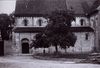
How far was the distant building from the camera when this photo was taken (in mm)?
60219

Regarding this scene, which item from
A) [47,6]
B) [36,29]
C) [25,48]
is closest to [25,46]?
[25,48]

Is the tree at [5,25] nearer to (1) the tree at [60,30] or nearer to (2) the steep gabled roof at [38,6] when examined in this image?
(2) the steep gabled roof at [38,6]

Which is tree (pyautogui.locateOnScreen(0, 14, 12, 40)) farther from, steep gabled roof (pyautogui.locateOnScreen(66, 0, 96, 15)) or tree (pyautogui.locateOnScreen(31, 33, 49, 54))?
tree (pyautogui.locateOnScreen(31, 33, 49, 54))

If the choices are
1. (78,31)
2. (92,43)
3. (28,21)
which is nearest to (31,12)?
(28,21)

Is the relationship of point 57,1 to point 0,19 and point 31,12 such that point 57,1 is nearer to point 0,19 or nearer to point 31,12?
point 31,12

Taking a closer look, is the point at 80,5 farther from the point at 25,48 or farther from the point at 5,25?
the point at 5,25

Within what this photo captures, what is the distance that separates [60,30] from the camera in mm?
46094

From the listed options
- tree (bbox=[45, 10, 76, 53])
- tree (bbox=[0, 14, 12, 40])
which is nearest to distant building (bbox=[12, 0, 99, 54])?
tree (bbox=[45, 10, 76, 53])

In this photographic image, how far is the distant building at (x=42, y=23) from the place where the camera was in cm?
6022

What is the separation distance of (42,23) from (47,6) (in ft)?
13.9

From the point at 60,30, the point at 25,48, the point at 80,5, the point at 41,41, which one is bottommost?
the point at 25,48

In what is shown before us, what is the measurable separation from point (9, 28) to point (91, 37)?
109 ft

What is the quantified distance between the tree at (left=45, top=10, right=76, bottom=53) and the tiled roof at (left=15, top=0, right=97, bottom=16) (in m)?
15.3

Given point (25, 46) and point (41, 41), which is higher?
point (41, 41)
